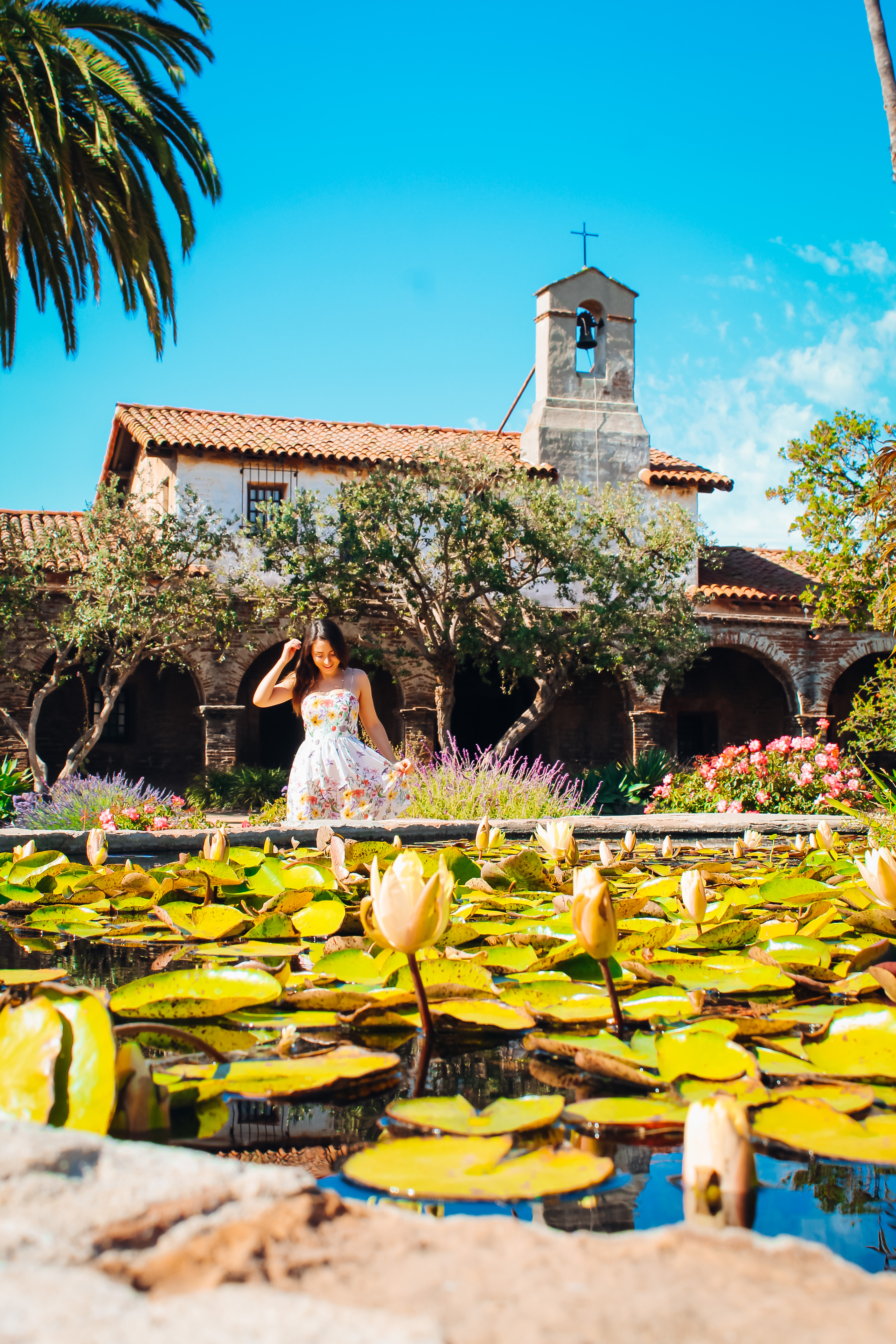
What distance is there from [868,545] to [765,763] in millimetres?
3081

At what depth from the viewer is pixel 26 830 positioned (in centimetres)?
322

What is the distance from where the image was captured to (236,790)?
13320 millimetres

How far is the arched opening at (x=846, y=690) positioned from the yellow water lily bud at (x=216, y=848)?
54.1ft

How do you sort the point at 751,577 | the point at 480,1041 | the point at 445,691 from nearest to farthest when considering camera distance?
the point at 480,1041 → the point at 445,691 → the point at 751,577

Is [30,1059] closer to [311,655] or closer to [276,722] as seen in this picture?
[311,655]

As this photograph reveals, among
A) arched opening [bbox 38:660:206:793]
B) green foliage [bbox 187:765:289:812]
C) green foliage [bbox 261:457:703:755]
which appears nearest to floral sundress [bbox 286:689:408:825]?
green foliage [bbox 261:457:703:755]

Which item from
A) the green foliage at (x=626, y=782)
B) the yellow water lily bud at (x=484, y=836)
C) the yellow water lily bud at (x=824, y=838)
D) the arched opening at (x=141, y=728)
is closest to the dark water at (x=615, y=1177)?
the yellow water lily bud at (x=484, y=836)

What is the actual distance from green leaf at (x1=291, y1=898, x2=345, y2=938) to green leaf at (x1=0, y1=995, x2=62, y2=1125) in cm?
97

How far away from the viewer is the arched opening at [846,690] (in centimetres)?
1723

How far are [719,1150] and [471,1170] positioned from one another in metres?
0.22

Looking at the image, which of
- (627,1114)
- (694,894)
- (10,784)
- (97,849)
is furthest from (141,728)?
(627,1114)

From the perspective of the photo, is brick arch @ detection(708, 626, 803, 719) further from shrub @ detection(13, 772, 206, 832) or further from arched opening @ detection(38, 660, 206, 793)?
shrub @ detection(13, 772, 206, 832)

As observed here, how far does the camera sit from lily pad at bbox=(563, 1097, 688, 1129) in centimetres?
92

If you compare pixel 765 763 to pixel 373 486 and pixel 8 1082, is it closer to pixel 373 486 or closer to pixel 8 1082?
pixel 373 486
